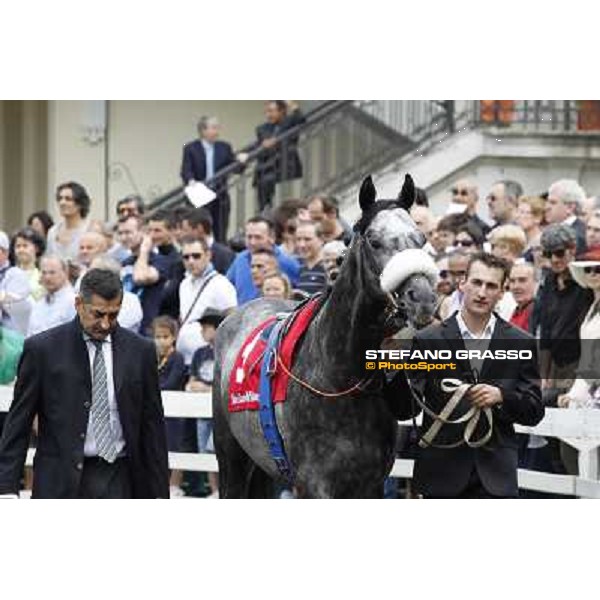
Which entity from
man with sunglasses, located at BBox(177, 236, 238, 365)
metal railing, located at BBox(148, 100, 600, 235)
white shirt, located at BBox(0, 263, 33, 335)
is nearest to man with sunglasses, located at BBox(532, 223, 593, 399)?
man with sunglasses, located at BBox(177, 236, 238, 365)

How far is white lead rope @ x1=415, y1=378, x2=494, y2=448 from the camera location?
10.6m

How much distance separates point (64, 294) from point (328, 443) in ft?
17.7

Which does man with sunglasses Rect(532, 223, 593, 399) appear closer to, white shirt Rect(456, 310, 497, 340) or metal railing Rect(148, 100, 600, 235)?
white shirt Rect(456, 310, 497, 340)

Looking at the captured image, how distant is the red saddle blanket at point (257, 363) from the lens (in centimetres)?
1067

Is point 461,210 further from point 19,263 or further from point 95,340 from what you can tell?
point 95,340

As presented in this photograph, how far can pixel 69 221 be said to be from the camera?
16953 mm

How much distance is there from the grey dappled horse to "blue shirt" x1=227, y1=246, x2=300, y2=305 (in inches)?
172

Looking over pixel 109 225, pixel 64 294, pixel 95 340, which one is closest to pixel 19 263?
pixel 64 294

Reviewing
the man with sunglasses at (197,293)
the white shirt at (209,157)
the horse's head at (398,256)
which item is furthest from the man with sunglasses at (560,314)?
the white shirt at (209,157)

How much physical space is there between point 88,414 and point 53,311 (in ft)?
17.5

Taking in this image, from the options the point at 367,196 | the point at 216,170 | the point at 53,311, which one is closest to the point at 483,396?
the point at 367,196

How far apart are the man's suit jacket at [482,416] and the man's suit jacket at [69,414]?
1406mm

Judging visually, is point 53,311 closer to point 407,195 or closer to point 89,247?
point 89,247

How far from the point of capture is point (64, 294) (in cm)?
1541
